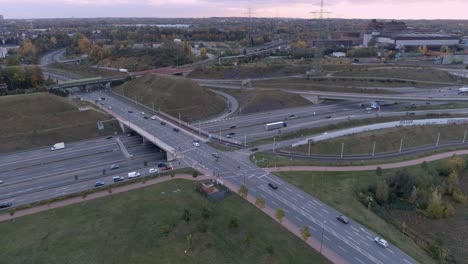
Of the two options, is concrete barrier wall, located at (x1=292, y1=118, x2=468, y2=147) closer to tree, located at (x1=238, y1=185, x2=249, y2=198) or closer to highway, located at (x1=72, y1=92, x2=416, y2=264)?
Result: highway, located at (x1=72, y1=92, x2=416, y2=264)

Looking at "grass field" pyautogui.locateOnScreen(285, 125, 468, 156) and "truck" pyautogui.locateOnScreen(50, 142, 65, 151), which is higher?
"grass field" pyautogui.locateOnScreen(285, 125, 468, 156)

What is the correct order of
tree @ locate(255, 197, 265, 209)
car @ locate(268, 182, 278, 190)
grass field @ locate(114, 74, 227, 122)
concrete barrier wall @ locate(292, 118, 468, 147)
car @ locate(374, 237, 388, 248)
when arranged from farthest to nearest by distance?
grass field @ locate(114, 74, 227, 122), concrete barrier wall @ locate(292, 118, 468, 147), car @ locate(268, 182, 278, 190), tree @ locate(255, 197, 265, 209), car @ locate(374, 237, 388, 248)

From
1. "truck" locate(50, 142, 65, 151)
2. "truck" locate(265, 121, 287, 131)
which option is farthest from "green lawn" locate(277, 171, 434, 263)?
"truck" locate(50, 142, 65, 151)

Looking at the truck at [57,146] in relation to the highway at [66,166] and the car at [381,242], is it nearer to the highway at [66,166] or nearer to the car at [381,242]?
the highway at [66,166]

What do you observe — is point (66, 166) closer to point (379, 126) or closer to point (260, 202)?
point (260, 202)

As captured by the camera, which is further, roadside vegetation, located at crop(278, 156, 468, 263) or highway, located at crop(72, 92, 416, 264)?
roadside vegetation, located at crop(278, 156, 468, 263)

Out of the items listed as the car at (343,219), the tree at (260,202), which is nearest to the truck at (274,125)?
the tree at (260,202)

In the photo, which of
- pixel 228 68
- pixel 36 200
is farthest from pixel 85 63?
pixel 36 200
